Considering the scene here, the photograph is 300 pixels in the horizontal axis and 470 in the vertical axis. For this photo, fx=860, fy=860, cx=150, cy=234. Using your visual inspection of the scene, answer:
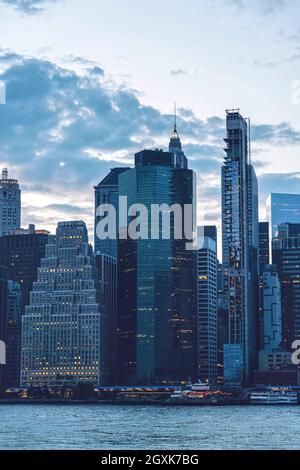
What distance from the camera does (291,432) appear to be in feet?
310
